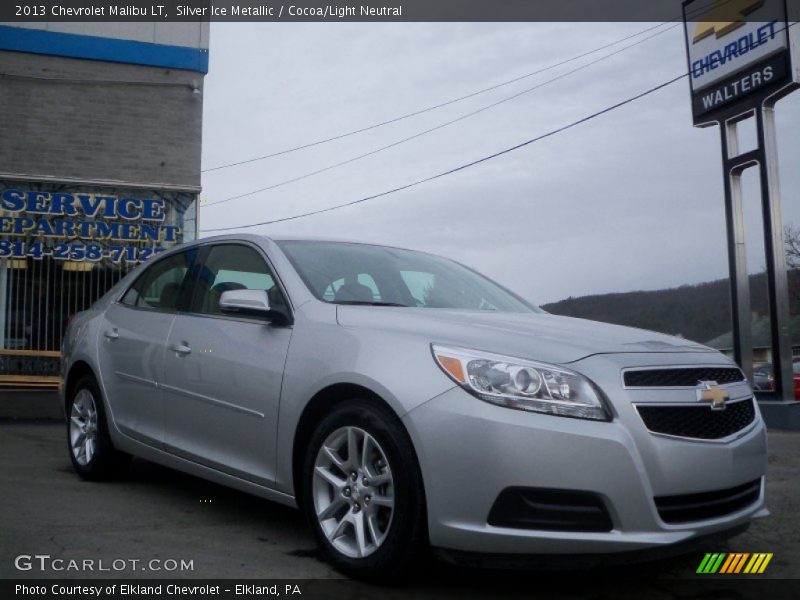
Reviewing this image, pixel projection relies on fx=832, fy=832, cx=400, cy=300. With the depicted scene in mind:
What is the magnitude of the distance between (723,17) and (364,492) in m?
12.3

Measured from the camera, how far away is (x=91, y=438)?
5.57m

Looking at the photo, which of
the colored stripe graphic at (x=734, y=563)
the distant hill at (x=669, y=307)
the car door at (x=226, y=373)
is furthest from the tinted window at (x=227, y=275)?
the colored stripe graphic at (x=734, y=563)

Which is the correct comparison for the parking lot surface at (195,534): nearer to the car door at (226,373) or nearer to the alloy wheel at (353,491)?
the alloy wheel at (353,491)

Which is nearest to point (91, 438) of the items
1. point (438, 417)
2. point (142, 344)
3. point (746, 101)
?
point (142, 344)

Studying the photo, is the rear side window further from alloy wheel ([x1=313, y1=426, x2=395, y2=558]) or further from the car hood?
alloy wheel ([x1=313, y1=426, x2=395, y2=558])

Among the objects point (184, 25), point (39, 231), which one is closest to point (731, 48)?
point (184, 25)

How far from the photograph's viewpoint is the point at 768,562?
3.91 metres

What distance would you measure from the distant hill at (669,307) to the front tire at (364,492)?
278 cm

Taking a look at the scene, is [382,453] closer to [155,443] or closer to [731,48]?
[155,443]

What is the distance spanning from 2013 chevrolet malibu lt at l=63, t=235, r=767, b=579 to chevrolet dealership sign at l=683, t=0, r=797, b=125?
9.58 metres

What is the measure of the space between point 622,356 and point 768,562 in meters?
1.41

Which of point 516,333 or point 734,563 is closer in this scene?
point 516,333

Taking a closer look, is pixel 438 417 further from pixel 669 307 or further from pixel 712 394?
pixel 669 307

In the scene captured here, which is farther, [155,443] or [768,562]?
[155,443]
